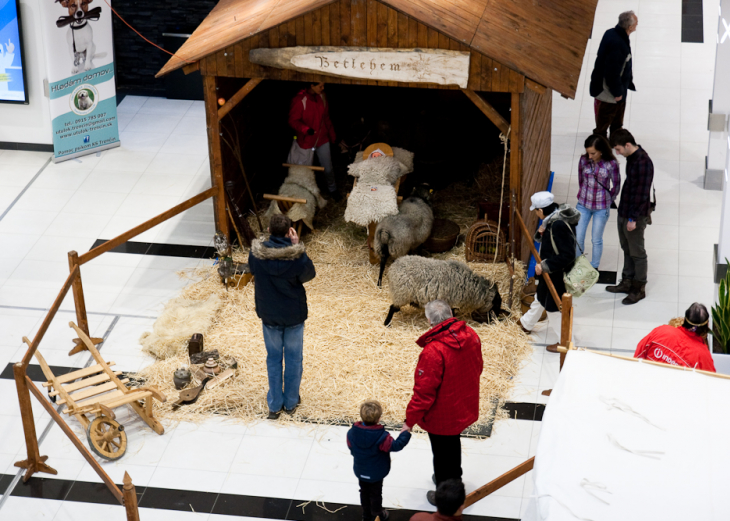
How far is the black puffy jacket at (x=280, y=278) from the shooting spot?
674 cm

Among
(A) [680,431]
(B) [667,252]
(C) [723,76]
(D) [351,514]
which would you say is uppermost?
(C) [723,76]

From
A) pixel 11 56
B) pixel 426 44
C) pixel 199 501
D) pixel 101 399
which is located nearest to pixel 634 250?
pixel 426 44

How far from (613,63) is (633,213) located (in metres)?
2.97

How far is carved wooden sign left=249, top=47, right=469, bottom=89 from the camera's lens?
8.28m

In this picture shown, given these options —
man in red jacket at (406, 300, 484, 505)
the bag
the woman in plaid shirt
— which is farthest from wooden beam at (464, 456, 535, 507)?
the woman in plaid shirt

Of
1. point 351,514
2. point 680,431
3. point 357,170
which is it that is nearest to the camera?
point 680,431

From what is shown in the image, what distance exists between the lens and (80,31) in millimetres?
11320

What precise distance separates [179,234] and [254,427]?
3.56 metres

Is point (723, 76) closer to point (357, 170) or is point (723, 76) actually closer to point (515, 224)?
point (515, 224)

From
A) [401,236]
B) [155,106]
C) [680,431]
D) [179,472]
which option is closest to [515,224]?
[401,236]

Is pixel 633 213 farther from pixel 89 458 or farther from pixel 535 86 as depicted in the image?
pixel 89 458

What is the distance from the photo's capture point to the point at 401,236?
9070mm

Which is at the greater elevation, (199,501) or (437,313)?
(437,313)

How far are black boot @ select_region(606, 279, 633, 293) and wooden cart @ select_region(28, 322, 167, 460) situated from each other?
429 cm
